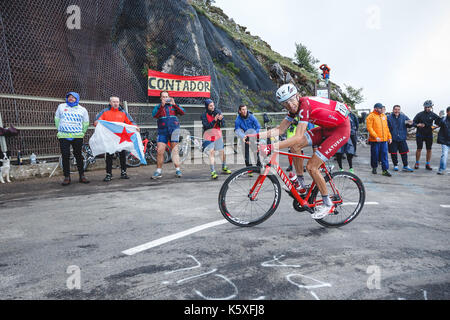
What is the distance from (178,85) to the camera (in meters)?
14.3

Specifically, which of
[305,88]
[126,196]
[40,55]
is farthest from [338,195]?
[305,88]

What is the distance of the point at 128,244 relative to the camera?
3.51 m

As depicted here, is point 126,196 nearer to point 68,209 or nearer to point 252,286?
point 68,209

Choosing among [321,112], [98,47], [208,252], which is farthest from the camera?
[98,47]

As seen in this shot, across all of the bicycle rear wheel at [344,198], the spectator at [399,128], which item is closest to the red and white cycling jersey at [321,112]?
the bicycle rear wheel at [344,198]

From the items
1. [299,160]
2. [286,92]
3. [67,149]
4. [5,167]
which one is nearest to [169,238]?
[299,160]

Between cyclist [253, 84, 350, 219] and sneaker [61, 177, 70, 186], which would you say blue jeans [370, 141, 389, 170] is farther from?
sneaker [61, 177, 70, 186]

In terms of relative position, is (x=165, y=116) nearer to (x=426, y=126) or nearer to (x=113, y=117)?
(x=113, y=117)

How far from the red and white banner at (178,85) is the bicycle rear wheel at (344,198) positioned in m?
10.8

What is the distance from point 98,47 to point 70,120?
5.65m

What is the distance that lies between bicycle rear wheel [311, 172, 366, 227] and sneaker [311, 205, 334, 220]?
0.18 meters

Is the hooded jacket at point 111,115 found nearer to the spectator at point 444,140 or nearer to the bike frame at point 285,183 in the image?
the bike frame at point 285,183

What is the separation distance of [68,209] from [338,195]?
4571 mm
